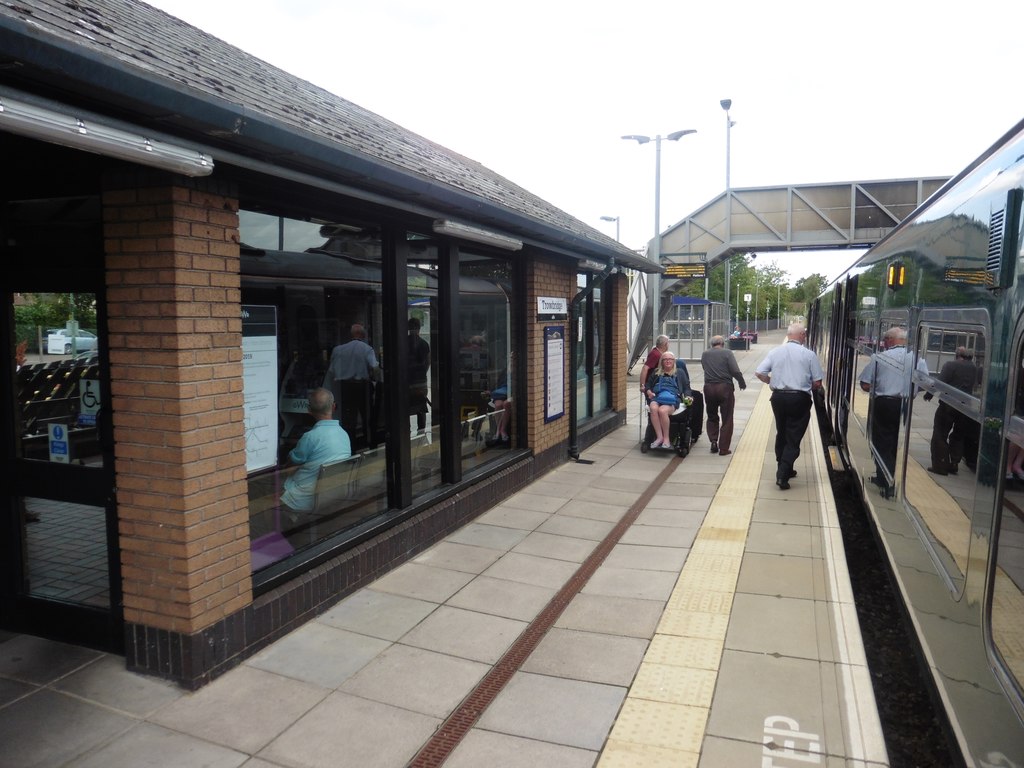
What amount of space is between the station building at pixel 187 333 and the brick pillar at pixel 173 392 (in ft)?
0.04

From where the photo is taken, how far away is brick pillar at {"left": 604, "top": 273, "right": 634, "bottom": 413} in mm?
11930

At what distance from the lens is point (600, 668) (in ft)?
12.8

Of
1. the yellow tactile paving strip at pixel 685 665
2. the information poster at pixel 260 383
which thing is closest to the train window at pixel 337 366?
the information poster at pixel 260 383

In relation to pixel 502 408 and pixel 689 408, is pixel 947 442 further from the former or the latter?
pixel 689 408

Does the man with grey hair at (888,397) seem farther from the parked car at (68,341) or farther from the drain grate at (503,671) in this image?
the parked car at (68,341)

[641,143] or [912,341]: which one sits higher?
[641,143]

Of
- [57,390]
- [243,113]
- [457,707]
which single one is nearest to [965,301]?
[457,707]

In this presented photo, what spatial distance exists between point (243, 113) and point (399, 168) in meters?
1.33

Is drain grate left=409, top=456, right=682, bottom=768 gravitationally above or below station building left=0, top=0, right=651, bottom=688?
below

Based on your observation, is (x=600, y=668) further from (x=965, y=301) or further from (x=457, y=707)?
(x=965, y=301)

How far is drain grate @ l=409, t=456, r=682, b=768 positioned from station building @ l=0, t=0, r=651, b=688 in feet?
4.00

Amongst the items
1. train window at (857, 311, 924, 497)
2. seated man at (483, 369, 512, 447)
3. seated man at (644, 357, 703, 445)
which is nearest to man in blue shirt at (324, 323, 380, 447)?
seated man at (483, 369, 512, 447)

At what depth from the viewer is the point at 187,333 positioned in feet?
11.5

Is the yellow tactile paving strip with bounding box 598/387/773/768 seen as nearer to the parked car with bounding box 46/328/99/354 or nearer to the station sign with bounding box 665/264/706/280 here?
the parked car with bounding box 46/328/99/354
